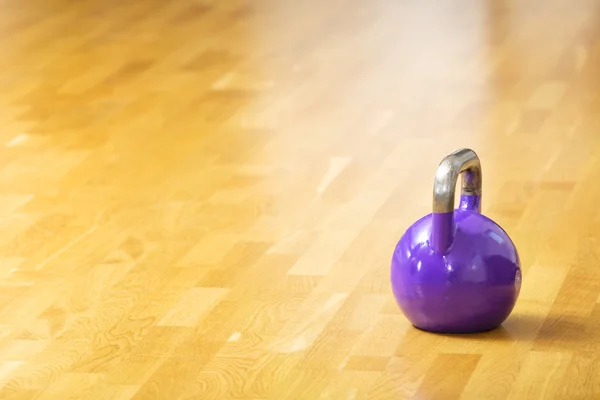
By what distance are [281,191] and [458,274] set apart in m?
0.96

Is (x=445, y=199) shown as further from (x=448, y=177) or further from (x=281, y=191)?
(x=281, y=191)

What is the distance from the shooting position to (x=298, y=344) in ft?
7.04

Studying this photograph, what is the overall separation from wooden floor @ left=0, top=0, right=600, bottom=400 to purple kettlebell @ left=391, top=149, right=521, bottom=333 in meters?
0.05

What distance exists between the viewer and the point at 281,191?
295 centimetres

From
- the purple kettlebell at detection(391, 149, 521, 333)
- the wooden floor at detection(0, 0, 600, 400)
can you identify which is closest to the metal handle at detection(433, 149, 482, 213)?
the purple kettlebell at detection(391, 149, 521, 333)

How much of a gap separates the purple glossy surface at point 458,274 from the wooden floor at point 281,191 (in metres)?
0.05

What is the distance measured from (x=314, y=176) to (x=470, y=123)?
546 mm

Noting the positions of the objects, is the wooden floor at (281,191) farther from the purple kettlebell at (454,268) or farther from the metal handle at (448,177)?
the metal handle at (448,177)

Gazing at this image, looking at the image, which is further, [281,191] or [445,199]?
[281,191]

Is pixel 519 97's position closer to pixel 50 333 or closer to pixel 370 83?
pixel 370 83

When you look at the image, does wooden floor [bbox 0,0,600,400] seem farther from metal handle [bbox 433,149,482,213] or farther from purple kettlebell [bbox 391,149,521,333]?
metal handle [bbox 433,149,482,213]

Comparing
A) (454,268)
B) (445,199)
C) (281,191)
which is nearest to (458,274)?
(454,268)

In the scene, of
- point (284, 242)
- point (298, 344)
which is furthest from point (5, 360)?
point (284, 242)

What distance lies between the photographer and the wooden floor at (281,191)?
6.79 ft
